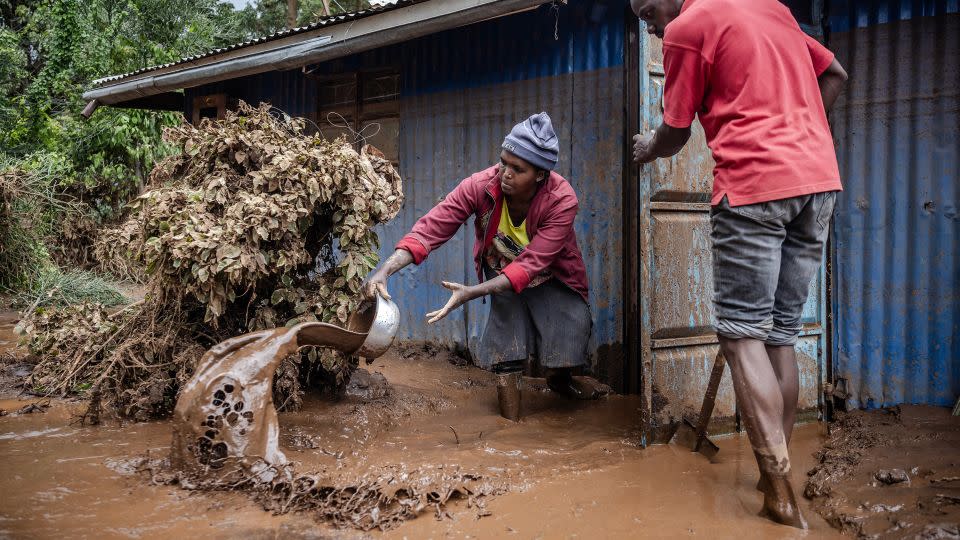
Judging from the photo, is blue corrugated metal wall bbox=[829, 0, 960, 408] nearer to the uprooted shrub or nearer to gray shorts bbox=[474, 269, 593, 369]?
gray shorts bbox=[474, 269, 593, 369]

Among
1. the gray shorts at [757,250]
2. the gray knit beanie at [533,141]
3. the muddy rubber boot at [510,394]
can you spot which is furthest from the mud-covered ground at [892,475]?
the gray knit beanie at [533,141]

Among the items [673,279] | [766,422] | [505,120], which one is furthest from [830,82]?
[505,120]

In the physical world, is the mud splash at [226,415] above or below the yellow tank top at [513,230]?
below

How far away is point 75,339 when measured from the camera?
15.1ft

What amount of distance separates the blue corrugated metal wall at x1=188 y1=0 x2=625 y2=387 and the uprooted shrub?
1.61m

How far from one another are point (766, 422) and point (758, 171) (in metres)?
0.88

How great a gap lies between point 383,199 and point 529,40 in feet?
7.51

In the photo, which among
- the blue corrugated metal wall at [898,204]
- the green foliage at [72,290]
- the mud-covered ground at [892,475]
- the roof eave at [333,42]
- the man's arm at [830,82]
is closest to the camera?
the mud-covered ground at [892,475]

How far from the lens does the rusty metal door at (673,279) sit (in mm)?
3418

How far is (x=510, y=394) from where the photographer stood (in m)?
4.09

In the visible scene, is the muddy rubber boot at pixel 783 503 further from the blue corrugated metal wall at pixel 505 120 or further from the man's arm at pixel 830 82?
the blue corrugated metal wall at pixel 505 120

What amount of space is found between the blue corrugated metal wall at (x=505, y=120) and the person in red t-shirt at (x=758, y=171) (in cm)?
239

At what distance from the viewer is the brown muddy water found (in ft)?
7.93

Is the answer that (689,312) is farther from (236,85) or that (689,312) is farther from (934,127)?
(236,85)
